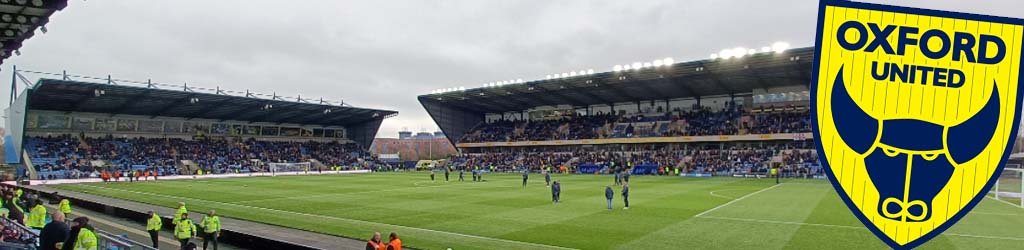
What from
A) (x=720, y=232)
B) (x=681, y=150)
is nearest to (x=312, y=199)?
(x=720, y=232)

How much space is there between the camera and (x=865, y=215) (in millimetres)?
4633

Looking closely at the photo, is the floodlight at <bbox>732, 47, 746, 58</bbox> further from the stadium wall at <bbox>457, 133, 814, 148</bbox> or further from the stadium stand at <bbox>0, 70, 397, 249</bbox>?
the stadium stand at <bbox>0, 70, 397, 249</bbox>

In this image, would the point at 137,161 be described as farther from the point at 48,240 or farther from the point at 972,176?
the point at 972,176

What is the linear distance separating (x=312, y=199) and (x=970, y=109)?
26.9 m

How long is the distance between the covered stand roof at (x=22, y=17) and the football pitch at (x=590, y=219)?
27.7ft

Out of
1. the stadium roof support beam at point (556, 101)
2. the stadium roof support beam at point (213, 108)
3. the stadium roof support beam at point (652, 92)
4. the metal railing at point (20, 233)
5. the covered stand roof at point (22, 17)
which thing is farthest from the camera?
the stadium roof support beam at point (556, 101)

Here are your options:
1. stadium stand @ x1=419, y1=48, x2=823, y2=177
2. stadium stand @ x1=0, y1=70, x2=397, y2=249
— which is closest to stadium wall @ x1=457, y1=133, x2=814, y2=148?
stadium stand @ x1=419, y1=48, x2=823, y2=177

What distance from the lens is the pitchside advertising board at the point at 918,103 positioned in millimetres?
4469

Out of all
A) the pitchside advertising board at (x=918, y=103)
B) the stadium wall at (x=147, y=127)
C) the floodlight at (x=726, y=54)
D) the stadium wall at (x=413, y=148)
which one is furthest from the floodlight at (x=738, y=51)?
the stadium wall at (x=413, y=148)

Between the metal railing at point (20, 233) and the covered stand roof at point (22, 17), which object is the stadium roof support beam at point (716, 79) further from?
the metal railing at point (20, 233)

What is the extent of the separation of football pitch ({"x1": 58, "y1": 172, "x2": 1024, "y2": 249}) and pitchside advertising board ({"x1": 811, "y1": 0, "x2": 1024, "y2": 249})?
9578mm

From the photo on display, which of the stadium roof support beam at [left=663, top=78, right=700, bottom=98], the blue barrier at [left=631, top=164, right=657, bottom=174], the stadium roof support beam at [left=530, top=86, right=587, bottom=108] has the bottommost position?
the blue barrier at [left=631, top=164, right=657, bottom=174]

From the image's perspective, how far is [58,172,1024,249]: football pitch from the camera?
575 inches

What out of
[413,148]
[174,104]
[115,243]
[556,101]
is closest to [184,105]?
[174,104]
